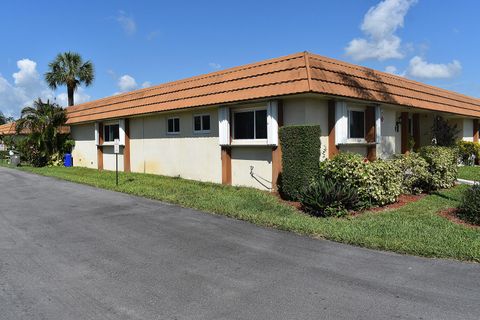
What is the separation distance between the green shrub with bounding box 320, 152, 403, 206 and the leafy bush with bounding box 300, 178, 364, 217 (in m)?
0.36

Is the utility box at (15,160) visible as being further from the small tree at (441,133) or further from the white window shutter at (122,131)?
the small tree at (441,133)

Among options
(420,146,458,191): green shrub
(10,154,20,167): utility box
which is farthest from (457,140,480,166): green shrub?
(10,154,20,167): utility box

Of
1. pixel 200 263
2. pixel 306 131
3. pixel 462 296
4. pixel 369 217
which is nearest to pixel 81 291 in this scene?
pixel 200 263

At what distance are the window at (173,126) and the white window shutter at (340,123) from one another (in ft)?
23.1

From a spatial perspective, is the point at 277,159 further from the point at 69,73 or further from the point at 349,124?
the point at 69,73

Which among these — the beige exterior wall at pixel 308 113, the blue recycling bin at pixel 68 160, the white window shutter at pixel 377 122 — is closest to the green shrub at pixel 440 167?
the white window shutter at pixel 377 122

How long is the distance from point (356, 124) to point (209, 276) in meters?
9.80

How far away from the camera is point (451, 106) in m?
19.6

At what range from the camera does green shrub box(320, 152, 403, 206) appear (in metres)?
9.81

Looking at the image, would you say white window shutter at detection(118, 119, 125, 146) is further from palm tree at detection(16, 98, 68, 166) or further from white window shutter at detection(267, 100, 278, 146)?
white window shutter at detection(267, 100, 278, 146)

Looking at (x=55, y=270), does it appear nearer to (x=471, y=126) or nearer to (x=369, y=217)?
(x=369, y=217)

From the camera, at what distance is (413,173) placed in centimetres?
1170

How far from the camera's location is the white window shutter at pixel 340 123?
12.2 metres

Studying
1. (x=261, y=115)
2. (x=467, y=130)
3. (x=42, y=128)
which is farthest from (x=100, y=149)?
(x=467, y=130)
